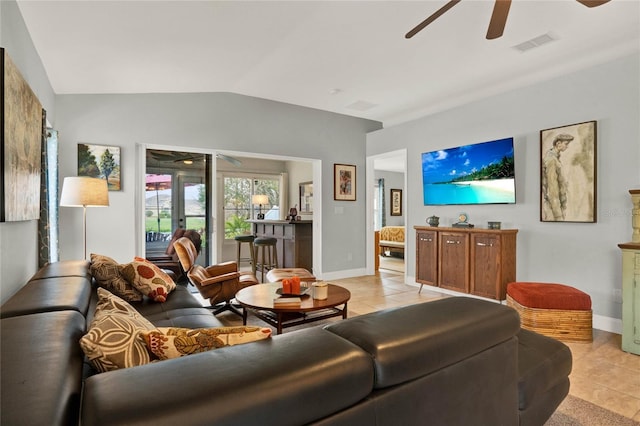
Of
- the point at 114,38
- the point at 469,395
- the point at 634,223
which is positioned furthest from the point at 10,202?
the point at 634,223

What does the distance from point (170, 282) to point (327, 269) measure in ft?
10.4

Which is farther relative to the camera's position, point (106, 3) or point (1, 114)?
point (106, 3)

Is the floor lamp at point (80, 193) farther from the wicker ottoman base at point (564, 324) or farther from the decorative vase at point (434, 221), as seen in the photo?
the wicker ottoman base at point (564, 324)

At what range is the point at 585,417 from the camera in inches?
74.4

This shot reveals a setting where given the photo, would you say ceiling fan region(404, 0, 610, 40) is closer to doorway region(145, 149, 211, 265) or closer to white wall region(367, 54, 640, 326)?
white wall region(367, 54, 640, 326)

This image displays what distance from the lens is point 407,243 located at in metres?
5.45

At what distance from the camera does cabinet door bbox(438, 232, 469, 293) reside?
4.18 metres

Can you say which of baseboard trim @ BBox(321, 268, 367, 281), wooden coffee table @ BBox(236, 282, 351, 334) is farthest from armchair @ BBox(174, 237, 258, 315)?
baseboard trim @ BBox(321, 268, 367, 281)

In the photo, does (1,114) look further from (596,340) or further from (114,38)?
(596,340)

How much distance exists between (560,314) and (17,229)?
4163 millimetres

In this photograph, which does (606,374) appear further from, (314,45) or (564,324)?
(314,45)

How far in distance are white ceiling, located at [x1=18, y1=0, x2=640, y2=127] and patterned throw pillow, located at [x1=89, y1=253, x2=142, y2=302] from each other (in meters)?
1.70

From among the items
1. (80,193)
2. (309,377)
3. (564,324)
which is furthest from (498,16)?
(80,193)

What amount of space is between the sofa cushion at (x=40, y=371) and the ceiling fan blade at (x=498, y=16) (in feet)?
8.64
